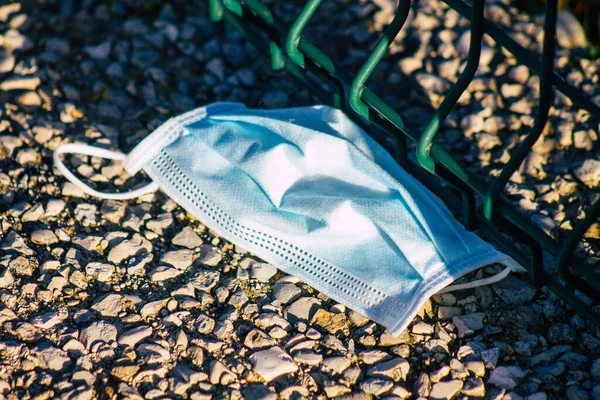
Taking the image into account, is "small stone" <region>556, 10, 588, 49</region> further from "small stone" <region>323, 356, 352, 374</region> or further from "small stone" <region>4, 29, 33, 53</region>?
"small stone" <region>4, 29, 33, 53</region>

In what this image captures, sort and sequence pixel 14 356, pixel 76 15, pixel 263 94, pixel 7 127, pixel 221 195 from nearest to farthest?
pixel 14 356 → pixel 221 195 → pixel 7 127 → pixel 263 94 → pixel 76 15

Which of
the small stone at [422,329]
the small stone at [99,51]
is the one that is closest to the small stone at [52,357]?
the small stone at [422,329]

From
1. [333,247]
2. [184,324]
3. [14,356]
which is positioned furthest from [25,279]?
[333,247]

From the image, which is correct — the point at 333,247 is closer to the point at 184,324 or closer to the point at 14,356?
the point at 184,324

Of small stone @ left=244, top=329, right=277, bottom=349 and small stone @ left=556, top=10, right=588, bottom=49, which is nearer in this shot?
small stone @ left=244, top=329, right=277, bottom=349

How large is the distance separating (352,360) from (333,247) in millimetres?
374

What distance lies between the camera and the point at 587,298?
2.23m

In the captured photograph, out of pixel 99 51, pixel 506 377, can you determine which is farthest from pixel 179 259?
pixel 99 51

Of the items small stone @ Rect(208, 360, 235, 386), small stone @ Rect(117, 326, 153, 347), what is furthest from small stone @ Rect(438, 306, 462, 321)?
small stone @ Rect(117, 326, 153, 347)

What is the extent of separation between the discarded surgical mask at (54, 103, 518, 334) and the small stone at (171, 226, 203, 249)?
89mm

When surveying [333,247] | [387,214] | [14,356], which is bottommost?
[14,356]

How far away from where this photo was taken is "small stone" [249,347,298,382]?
206 cm

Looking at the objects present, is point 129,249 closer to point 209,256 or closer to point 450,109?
point 209,256

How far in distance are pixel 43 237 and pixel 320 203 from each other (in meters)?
0.95
